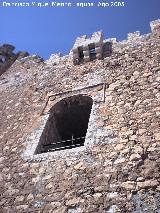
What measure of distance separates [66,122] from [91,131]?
6.55 feet

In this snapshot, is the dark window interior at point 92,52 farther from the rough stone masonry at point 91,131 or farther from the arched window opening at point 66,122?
the arched window opening at point 66,122

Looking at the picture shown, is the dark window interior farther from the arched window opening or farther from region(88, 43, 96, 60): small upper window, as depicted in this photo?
the arched window opening

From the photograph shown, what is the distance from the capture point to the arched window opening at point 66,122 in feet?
22.8

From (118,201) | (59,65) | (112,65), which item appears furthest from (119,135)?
(59,65)

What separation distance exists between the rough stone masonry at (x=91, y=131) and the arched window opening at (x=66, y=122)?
0.04 meters

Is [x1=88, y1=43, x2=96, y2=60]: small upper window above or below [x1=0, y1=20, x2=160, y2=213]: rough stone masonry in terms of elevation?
above

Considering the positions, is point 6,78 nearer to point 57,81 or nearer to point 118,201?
point 57,81

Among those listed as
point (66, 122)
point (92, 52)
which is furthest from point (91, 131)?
point (92, 52)

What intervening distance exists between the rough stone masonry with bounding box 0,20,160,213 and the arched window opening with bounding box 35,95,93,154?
0.04m

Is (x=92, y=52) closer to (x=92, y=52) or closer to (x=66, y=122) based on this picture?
(x=92, y=52)

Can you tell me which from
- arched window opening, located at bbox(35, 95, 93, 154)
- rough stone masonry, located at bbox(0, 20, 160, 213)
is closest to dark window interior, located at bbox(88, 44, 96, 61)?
rough stone masonry, located at bbox(0, 20, 160, 213)

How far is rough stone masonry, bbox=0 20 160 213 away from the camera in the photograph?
4.87m

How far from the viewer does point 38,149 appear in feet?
20.9

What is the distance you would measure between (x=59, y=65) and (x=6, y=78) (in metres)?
1.84
